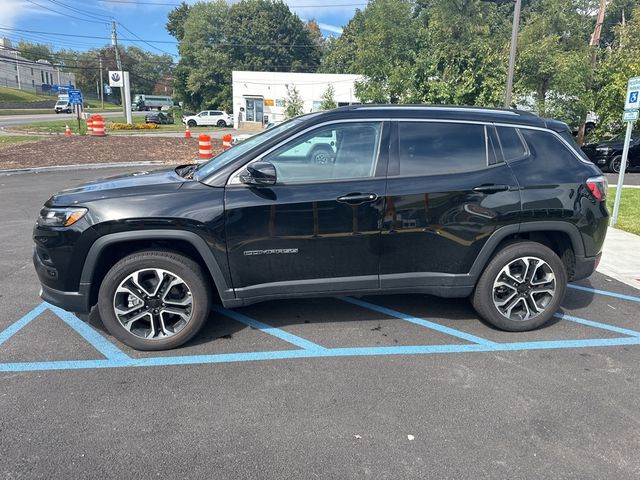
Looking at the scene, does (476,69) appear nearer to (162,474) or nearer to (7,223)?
(7,223)

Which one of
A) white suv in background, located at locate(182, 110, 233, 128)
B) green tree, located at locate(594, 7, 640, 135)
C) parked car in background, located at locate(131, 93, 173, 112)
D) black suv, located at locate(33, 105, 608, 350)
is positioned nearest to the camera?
black suv, located at locate(33, 105, 608, 350)

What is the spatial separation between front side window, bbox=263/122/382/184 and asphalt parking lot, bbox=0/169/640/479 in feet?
4.50

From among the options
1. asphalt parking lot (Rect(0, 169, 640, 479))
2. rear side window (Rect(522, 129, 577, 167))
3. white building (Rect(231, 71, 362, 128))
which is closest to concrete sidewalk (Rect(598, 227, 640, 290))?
asphalt parking lot (Rect(0, 169, 640, 479))

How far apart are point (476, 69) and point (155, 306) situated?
2080cm

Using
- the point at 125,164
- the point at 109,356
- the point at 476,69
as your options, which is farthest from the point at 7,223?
the point at 476,69

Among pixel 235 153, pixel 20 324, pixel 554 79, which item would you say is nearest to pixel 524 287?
pixel 235 153

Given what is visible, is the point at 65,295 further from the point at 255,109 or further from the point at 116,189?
the point at 255,109

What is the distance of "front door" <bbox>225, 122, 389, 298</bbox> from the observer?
11.4ft

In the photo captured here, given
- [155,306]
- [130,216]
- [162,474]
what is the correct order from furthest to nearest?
1. [155,306]
2. [130,216]
3. [162,474]

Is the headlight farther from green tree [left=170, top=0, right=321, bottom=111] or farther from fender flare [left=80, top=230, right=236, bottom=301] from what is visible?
green tree [left=170, top=0, right=321, bottom=111]

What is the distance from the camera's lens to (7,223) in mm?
7527

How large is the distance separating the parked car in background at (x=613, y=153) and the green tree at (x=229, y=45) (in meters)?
45.4

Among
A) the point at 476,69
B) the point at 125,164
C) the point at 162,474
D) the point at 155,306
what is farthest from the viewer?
the point at 476,69

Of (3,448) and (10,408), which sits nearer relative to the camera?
(3,448)
